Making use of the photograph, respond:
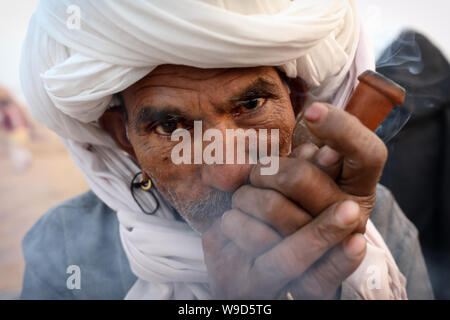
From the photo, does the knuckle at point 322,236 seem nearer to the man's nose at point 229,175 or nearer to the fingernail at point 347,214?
the fingernail at point 347,214

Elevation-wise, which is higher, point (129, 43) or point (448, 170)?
point (129, 43)

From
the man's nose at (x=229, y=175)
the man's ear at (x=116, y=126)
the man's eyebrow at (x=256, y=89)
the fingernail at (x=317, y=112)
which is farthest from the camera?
the man's ear at (x=116, y=126)

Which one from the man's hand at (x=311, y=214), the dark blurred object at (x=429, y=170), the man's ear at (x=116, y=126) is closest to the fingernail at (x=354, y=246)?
the man's hand at (x=311, y=214)

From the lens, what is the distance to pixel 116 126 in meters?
1.37

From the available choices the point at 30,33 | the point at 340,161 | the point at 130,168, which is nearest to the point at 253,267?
the point at 340,161

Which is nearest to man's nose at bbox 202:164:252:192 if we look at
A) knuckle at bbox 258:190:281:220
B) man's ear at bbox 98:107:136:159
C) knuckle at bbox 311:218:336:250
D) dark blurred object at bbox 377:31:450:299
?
knuckle at bbox 258:190:281:220

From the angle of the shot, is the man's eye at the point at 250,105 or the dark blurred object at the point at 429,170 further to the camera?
the dark blurred object at the point at 429,170

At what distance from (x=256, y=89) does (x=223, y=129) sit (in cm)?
15

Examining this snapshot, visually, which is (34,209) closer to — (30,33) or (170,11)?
(30,33)

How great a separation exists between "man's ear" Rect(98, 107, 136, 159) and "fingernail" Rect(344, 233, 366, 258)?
2.66 feet

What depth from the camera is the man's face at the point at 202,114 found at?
104 cm

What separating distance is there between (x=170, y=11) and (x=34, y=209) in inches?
229

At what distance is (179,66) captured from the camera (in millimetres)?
1057
